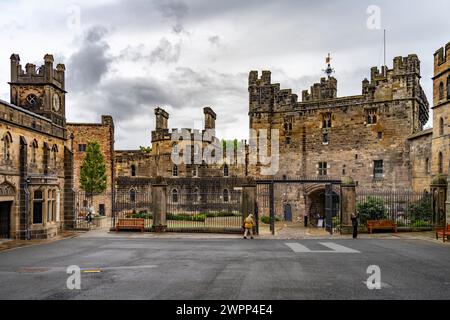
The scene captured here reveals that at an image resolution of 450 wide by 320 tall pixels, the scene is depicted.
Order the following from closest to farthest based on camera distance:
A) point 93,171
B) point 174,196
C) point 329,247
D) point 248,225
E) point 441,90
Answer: point 329,247, point 248,225, point 441,90, point 93,171, point 174,196

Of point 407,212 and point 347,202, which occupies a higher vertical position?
point 347,202

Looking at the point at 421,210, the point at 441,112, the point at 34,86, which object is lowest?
the point at 421,210

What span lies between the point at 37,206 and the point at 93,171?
23923 mm

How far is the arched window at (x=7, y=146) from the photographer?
71.1 feet

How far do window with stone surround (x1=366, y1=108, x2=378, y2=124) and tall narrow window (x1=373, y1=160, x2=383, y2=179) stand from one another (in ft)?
11.2

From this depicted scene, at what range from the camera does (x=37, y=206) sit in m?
24.1

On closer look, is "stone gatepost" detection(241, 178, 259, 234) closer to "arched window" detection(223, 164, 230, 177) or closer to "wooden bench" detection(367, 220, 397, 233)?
"wooden bench" detection(367, 220, 397, 233)

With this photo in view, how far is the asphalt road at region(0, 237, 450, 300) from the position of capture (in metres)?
9.62

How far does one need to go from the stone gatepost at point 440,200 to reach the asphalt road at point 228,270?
20.6ft

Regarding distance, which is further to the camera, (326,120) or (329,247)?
(326,120)

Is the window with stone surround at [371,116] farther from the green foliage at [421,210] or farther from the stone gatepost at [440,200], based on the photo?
the stone gatepost at [440,200]

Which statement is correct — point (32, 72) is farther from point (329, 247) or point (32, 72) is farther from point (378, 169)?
point (378, 169)

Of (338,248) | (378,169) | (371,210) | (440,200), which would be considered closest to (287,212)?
(378,169)
